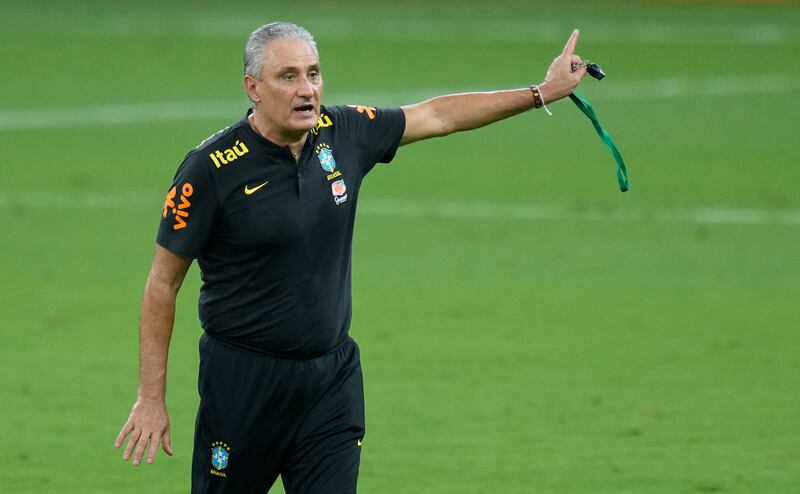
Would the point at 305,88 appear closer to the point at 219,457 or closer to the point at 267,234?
the point at 267,234

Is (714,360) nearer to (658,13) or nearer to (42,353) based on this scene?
(42,353)

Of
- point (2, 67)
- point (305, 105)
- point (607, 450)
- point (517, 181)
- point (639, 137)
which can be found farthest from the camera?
point (2, 67)

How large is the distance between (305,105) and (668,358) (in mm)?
6571

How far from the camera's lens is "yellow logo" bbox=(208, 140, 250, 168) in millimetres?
6836

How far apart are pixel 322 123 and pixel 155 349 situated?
1223 millimetres

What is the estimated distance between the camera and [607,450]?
10.5 meters

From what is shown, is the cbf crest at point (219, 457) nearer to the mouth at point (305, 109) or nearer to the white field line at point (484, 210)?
the mouth at point (305, 109)

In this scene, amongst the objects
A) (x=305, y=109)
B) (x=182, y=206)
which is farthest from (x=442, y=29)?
(x=182, y=206)

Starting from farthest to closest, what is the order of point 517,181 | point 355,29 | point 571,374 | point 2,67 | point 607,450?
point 355,29
point 2,67
point 517,181
point 571,374
point 607,450

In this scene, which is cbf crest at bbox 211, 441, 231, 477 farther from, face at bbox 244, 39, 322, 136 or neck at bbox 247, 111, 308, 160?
face at bbox 244, 39, 322, 136

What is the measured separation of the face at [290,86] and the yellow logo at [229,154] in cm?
17

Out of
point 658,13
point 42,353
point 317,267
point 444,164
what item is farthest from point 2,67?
point 317,267

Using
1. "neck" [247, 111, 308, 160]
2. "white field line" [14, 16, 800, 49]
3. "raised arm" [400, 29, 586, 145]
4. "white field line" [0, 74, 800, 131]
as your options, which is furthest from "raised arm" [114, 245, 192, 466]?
"white field line" [14, 16, 800, 49]

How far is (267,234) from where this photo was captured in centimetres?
686
